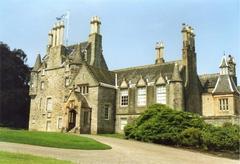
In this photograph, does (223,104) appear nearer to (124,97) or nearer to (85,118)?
(124,97)

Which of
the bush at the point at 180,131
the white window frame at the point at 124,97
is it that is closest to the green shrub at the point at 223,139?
the bush at the point at 180,131

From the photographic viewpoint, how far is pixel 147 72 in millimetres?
46781

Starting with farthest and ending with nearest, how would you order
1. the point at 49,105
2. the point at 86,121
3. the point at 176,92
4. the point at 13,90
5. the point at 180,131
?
the point at 13,90
the point at 49,105
the point at 86,121
the point at 176,92
the point at 180,131

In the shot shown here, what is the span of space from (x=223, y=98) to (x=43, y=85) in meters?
26.1

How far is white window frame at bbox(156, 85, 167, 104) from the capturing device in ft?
139

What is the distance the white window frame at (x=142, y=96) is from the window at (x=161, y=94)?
1.82 metres

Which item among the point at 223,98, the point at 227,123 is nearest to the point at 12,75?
the point at 223,98

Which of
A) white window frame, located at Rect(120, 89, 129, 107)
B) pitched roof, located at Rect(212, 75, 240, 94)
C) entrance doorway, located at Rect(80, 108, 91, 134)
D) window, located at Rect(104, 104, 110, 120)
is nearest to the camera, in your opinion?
entrance doorway, located at Rect(80, 108, 91, 134)

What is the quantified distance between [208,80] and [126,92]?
12.0 m

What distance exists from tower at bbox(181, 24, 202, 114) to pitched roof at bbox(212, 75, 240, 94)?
2487mm

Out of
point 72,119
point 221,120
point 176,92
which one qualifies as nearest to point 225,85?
point 176,92

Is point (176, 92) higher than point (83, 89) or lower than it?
lower

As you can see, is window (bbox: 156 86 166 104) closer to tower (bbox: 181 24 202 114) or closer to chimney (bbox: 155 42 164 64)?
tower (bbox: 181 24 202 114)

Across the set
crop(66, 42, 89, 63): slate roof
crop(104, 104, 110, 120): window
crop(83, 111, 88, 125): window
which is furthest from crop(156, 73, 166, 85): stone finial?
crop(66, 42, 89, 63): slate roof
